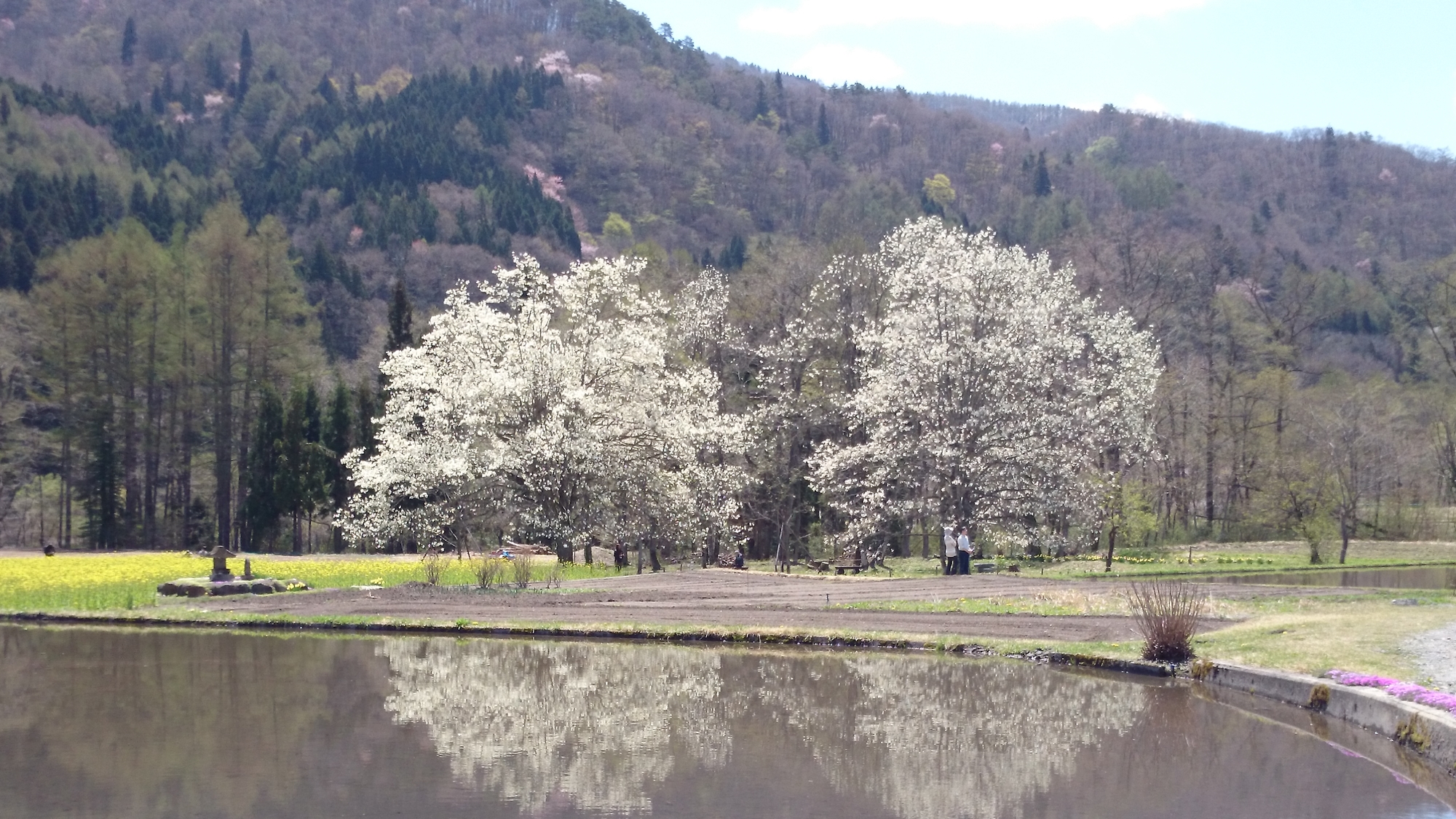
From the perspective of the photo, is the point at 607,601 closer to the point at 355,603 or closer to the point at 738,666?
the point at 355,603

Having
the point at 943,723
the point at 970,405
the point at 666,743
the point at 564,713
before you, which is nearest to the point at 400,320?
the point at 970,405

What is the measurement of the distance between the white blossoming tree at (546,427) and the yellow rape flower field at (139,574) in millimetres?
2218

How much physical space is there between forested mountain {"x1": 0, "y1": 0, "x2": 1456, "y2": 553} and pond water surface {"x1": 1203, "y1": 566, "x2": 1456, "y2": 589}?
325 centimetres

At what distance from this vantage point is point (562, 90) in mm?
165500

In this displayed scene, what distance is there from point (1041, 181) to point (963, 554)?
108025 millimetres

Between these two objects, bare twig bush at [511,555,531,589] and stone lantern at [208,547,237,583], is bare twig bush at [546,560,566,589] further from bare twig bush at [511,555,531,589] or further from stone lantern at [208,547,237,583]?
stone lantern at [208,547,237,583]

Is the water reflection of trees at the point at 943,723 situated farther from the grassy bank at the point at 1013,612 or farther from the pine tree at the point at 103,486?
the pine tree at the point at 103,486

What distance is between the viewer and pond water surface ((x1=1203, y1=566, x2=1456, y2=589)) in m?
36.0

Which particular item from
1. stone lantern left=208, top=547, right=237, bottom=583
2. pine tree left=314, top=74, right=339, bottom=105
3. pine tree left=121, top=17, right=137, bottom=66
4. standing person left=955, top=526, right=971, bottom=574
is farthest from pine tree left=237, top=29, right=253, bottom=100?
standing person left=955, top=526, right=971, bottom=574

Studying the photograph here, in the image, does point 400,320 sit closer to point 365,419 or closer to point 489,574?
point 365,419

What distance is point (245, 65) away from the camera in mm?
164875

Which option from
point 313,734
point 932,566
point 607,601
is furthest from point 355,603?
point 932,566

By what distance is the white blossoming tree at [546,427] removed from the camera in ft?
132

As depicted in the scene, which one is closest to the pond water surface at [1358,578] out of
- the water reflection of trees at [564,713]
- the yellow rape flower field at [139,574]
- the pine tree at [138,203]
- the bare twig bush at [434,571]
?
the yellow rape flower field at [139,574]
